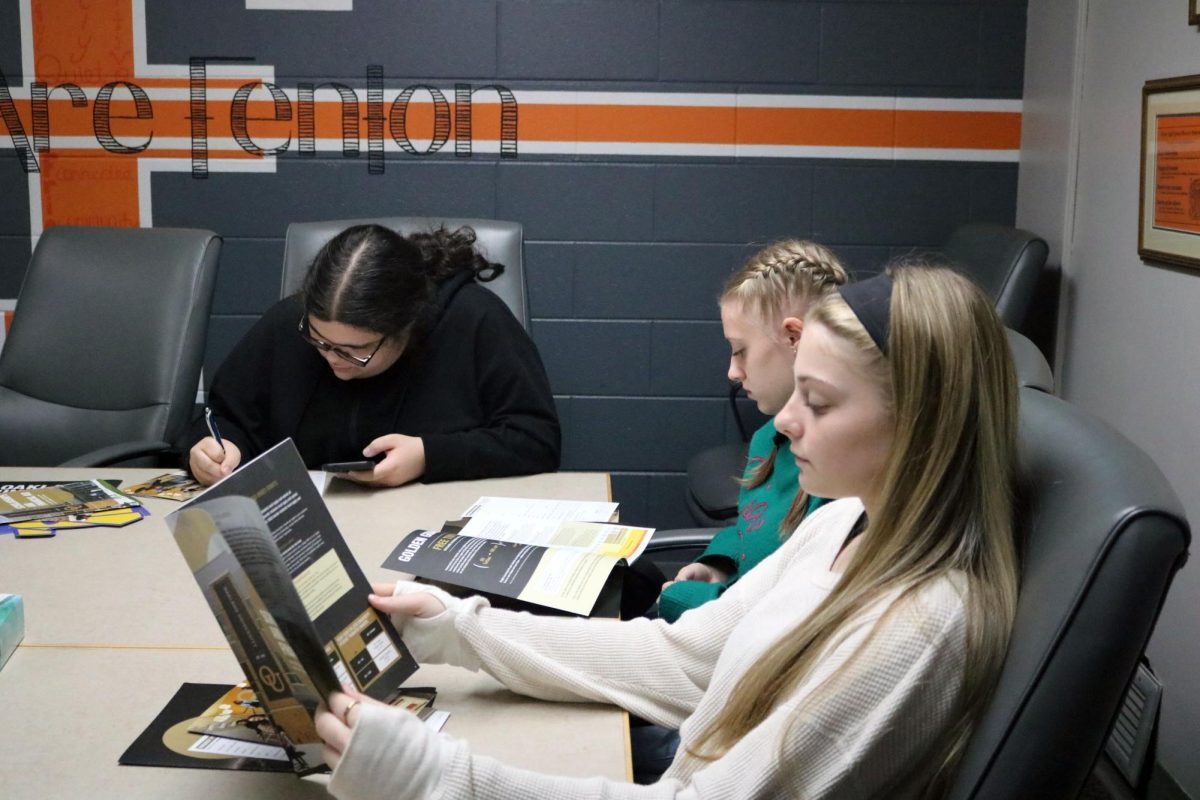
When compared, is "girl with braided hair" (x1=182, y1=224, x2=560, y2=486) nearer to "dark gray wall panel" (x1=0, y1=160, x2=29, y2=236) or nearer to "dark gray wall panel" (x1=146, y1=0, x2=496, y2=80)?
"dark gray wall panel" (x1=146, y1=0, x2=496, y2=80)

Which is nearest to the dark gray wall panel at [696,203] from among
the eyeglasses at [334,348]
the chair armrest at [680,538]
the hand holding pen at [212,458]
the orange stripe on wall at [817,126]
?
the orange stripe on wall at [817,126]

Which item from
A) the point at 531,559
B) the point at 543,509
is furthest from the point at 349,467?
the point at 531,559

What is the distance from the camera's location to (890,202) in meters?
3.44

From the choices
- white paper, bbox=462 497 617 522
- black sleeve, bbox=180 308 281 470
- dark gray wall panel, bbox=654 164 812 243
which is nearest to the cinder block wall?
dark gray wall panel, bbox=654 164 812 243

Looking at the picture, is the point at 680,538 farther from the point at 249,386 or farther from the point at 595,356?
the point at 595,356

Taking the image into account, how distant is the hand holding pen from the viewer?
214cm

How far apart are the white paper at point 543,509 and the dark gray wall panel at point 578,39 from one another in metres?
1.71

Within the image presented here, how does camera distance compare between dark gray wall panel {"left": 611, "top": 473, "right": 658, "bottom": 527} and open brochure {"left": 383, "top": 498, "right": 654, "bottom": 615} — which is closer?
open brochure {"left": 383, "top": 498, "right": 654, "bottom": 615}

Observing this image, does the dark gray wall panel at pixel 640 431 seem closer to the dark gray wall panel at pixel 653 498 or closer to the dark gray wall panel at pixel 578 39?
the dark gray wall panel at pixel 653 498

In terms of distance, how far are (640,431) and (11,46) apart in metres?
2.06

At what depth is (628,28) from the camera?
132 inches

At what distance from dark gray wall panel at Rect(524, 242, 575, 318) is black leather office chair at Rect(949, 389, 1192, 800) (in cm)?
256

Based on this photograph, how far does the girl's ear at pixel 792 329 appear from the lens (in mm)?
1792

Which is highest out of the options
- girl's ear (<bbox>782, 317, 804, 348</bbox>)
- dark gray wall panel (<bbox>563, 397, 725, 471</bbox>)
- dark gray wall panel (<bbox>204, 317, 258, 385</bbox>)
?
girl's ear (<bbox>782, 317, 804, 348</bbox>)
